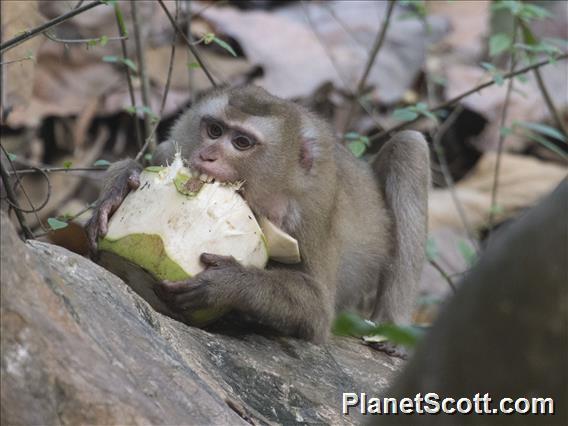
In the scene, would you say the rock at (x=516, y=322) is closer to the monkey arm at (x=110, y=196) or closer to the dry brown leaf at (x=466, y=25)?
the monkey arm at (x=110, y=196)

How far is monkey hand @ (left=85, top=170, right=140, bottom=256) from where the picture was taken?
522cm

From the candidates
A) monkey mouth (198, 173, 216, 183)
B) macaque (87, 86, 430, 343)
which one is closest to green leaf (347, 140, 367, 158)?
macaque (87, 86, 430, 343)

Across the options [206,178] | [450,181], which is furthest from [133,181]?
[450,181]

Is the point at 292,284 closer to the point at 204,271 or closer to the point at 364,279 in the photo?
the point at 204,271

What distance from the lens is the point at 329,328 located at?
5.96 metres

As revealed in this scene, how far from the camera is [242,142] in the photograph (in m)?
5.84

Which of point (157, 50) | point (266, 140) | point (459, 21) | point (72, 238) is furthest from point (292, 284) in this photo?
point (459, 21)

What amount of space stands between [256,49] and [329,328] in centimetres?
684

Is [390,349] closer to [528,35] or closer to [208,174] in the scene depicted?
[208,174]

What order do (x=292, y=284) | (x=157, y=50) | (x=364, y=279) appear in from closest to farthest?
(x=292, y=284) → (x=364, y=279) → (x=157, y=50)

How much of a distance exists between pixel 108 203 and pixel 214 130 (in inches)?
31.2

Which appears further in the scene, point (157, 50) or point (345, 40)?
point (345, 40)

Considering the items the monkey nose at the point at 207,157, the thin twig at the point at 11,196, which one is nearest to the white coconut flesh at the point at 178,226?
the monkey nose at the point at 207,157

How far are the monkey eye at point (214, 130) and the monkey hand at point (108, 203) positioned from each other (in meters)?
0.50
